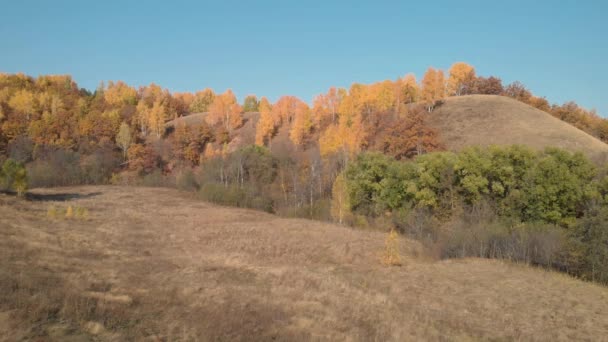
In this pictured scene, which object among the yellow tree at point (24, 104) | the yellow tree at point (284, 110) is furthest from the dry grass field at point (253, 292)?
the yellow tree at point (24, 104)

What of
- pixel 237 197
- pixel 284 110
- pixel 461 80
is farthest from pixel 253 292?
pixel 461 80

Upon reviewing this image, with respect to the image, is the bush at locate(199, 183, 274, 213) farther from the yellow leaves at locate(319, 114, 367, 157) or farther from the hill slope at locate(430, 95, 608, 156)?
the hill slope at locate(430, 95, 608, 156)

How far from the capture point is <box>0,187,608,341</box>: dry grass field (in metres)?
12.9

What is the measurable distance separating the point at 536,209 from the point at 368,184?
18.6 metres

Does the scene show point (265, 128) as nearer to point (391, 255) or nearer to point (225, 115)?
point (225, 115)

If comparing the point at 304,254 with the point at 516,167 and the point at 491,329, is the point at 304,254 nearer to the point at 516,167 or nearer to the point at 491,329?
the point at 491,329

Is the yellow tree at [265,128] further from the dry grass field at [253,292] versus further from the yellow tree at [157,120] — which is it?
the dry grass field at [253,292]

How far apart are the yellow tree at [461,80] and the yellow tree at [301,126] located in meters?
54.1

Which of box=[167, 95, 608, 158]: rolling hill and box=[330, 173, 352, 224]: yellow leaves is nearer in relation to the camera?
box=[330, 173, 352, 224]: yellow leaves

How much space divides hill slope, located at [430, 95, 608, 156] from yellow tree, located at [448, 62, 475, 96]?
31.4 meters

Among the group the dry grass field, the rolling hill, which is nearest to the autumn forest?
the rolling hill

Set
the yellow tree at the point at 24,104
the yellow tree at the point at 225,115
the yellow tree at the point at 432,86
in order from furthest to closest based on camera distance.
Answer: the yellow tree at the point at 225,115, the yellow tree at the point at 24,104, the yellow tree at the point at 432,86

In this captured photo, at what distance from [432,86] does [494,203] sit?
180 ft

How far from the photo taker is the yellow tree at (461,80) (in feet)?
409
